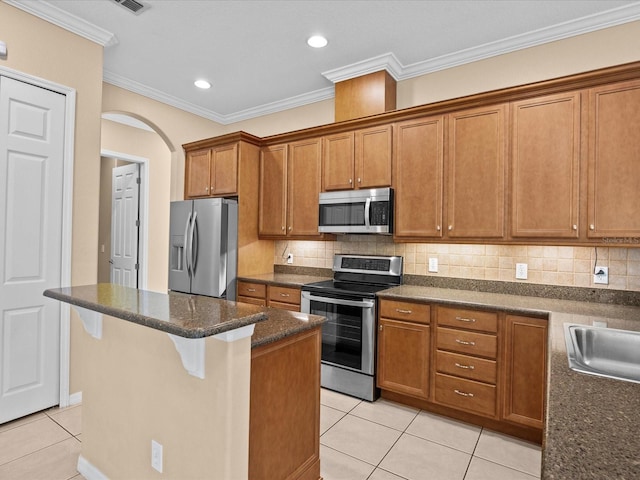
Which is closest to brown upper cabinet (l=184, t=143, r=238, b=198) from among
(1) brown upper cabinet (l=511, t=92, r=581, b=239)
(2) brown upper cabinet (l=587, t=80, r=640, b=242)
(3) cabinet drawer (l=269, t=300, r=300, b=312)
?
(3) cabinet drawer (l=269, t=300, r=300, b=312)

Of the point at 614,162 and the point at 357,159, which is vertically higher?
the point at 357,159

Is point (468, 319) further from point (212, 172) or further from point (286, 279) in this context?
point (212, 172)

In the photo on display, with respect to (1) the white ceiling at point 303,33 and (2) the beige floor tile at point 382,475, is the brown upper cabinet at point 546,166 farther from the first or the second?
(2) the beige floor tile at point 382,475

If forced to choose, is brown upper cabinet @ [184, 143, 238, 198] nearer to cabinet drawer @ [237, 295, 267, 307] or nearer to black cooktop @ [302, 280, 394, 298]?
cabinet drawer @ [237, 295, 267, 307]

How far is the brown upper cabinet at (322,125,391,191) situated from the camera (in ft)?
10.9

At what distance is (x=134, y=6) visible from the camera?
2.66 meters

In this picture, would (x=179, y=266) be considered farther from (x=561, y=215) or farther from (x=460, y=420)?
(x=561, y=215)

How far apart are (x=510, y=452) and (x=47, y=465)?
2.84m

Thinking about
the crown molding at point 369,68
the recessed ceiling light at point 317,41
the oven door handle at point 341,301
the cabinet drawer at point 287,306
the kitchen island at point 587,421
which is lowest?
the cabinet drawer at point 287,306

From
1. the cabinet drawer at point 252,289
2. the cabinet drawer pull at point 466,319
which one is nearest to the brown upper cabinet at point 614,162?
the cabinet drawer pull at point 466,319

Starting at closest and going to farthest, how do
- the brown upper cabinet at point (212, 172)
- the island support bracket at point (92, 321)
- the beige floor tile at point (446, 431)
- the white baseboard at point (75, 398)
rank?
the island support bracket at point (92, 321) → the beige floor tile at point (446, 431) → the white baseboard at point (75, 398) → the brown upper cabinet at point (212, 172)

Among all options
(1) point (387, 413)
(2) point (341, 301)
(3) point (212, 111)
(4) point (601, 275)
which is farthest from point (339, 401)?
(3) point (212, 111)

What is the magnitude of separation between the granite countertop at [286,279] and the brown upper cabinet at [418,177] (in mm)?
1042

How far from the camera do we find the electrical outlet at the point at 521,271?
2.89m
